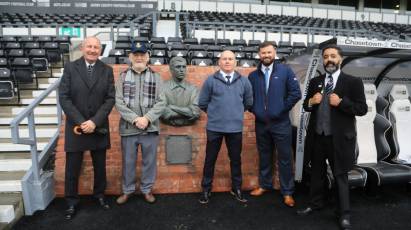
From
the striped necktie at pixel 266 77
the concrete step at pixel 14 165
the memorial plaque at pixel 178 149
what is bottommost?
the concrete step at pixel 14 165

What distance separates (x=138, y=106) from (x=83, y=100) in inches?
21.5

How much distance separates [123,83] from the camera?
3371mm

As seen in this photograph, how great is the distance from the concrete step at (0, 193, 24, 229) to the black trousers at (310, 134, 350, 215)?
3025mm

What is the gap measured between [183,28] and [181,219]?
12.2 m

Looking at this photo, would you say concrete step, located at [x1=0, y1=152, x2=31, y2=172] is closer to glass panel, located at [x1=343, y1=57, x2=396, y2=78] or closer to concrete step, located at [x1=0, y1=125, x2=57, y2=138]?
concrete step, located at [x1=0, y1=125, x2=57, y2=138]

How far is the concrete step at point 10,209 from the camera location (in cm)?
301

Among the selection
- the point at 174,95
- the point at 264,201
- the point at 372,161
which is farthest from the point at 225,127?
the point at 372,161

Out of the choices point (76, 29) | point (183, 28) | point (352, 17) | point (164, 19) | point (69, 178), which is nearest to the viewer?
point (69, 178)

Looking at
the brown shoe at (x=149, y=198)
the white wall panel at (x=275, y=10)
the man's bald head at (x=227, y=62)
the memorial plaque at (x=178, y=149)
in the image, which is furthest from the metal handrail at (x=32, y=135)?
the white wall panel at (x=275, y=10)

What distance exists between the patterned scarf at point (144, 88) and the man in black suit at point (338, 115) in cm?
164

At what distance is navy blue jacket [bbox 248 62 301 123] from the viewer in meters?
3.46

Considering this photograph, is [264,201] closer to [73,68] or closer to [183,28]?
[73,68]

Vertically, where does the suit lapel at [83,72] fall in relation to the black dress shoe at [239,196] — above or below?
above

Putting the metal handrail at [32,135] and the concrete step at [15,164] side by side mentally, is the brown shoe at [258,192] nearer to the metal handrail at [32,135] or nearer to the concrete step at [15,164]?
the metal handrail at [32,135]
